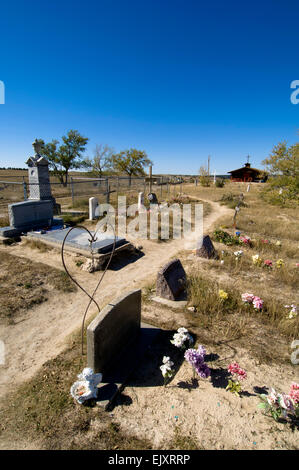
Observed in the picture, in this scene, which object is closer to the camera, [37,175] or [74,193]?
[37,175]

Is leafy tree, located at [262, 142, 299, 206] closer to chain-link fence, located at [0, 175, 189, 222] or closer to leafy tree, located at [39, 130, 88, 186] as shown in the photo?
chain-link fence, located at [0, 175, 189, 222]

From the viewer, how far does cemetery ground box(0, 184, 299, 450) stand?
2111 millimetres

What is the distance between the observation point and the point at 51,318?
413 cm

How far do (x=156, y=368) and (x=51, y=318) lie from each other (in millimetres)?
2312

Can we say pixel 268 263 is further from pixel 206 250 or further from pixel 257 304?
pixel 257 304

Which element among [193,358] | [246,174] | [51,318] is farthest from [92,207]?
[246,174]

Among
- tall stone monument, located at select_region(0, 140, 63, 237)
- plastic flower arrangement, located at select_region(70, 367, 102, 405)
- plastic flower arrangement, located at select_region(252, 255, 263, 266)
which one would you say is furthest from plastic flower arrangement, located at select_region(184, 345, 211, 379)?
tall stone monument, located at select_region(0, 140, 63, 237)

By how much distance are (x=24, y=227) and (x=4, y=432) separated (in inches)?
298

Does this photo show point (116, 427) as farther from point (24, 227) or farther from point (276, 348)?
point (24, 227)

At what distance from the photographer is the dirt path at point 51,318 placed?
3.06 metres

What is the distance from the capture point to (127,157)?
119ft

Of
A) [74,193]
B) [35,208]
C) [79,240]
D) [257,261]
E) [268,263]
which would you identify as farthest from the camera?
[74,193]

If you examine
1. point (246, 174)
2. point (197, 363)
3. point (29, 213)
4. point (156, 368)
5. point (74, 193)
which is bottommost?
point (156, 368)
